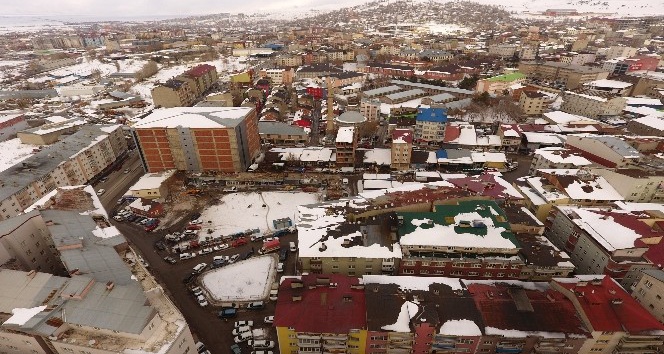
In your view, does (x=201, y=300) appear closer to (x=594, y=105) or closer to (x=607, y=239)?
(x=607, y=239)

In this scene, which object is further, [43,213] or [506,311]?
[43,213]

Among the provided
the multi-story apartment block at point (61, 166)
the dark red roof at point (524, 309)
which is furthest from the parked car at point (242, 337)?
the multi-story apartment block at point (61, 166)

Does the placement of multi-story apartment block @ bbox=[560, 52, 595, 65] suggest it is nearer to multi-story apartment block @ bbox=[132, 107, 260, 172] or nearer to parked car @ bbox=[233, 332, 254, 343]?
multi-story apartment block @ bbox=[132, 107, 260, 172]

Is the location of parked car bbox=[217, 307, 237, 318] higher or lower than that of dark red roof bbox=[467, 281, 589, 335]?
lower

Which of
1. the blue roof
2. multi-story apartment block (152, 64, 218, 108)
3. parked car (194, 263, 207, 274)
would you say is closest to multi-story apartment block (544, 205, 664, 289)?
the blue roof

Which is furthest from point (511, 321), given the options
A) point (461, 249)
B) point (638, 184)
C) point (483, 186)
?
point (638, 184)

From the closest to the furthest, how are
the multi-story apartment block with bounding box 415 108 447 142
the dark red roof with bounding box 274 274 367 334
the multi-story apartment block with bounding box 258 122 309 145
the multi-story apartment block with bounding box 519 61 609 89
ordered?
the dark red roof with bounding box 274 274 367 334 < the multi-story apartment block with bounding box 415 108 447 142 < the multi-story apartment block with bounding box 258 122 309 145 < the multi-story apartment block with bounding box 519 61 609 89

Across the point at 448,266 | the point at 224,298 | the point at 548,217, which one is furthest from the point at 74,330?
the point at 548,217

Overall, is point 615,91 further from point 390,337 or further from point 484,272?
point 390,337
